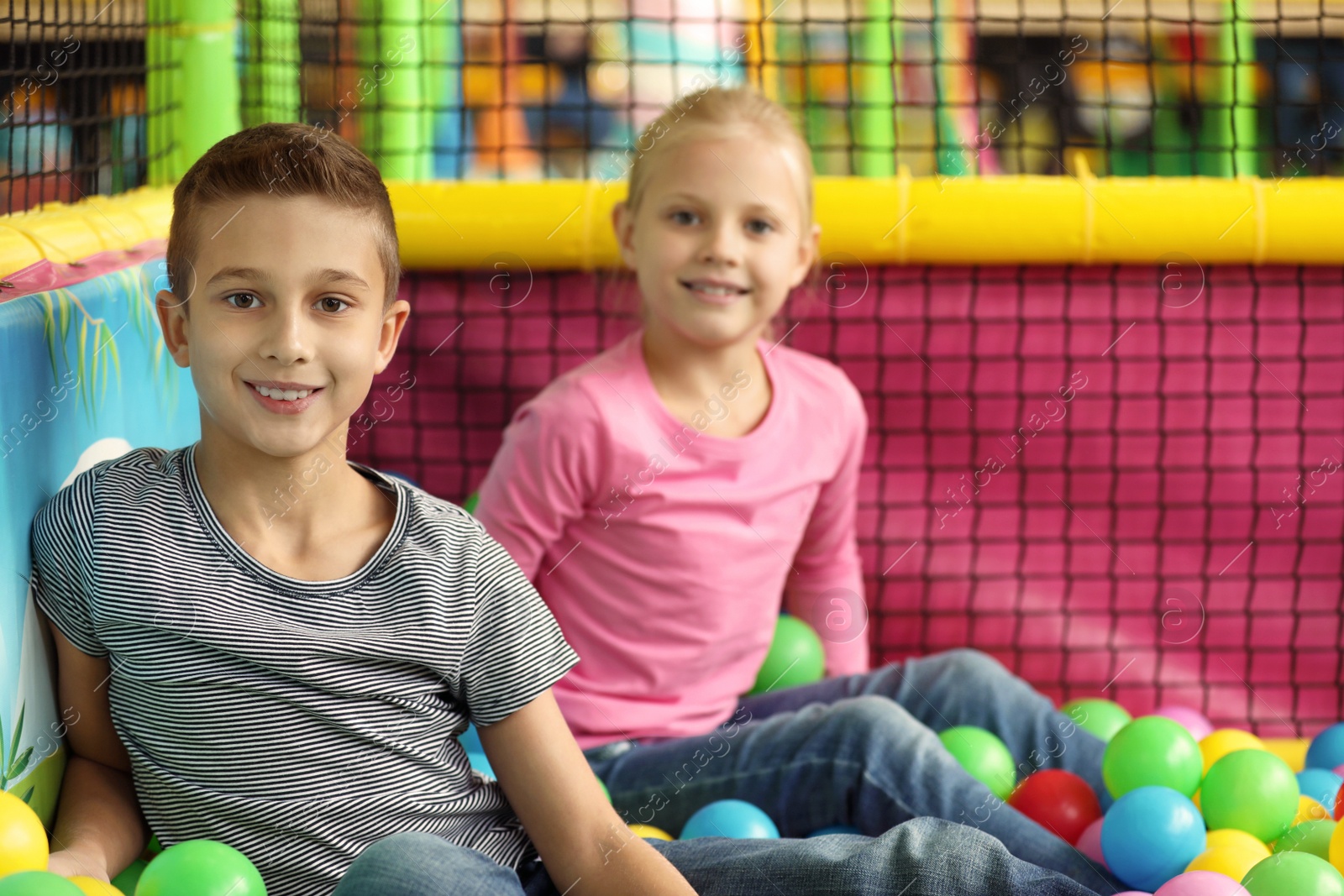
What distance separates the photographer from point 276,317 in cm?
99

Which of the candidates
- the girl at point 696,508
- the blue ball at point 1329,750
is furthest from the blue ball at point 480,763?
the blue ball at point 1329,750

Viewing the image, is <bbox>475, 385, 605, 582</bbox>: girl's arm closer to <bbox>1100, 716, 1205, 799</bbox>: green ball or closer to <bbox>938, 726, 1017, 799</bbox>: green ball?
<bbox>938, 726, 1017, 799</bbox>: green ball

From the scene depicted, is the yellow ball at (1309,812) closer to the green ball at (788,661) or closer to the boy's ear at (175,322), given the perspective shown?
the green ball at (788,661)

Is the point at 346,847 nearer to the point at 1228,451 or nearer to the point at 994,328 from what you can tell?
the point at 994,328

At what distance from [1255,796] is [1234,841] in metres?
0.08

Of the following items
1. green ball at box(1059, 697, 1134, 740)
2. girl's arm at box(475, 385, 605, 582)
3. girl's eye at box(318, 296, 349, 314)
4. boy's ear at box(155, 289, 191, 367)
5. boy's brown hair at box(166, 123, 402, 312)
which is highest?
boy's brown hair at box(166, 123, 402, 312)

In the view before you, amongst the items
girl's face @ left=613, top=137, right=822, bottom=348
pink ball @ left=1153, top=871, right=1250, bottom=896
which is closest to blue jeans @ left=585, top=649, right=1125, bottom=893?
pink ball @ left=1153, top=871, right=1250, bottom=896

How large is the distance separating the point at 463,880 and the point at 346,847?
0.15m

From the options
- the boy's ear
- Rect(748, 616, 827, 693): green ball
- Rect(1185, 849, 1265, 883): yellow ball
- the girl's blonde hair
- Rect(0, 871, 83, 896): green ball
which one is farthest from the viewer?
Rect(748, 616, 827, 693): green ball

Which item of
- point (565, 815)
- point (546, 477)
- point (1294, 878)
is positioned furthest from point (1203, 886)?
point (546, 477)

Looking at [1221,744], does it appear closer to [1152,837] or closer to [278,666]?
[1152,837]

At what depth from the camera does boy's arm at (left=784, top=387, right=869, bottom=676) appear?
1745 mm

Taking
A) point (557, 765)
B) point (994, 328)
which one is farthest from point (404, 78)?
point (557, 765)

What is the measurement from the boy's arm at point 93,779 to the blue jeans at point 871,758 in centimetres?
52
